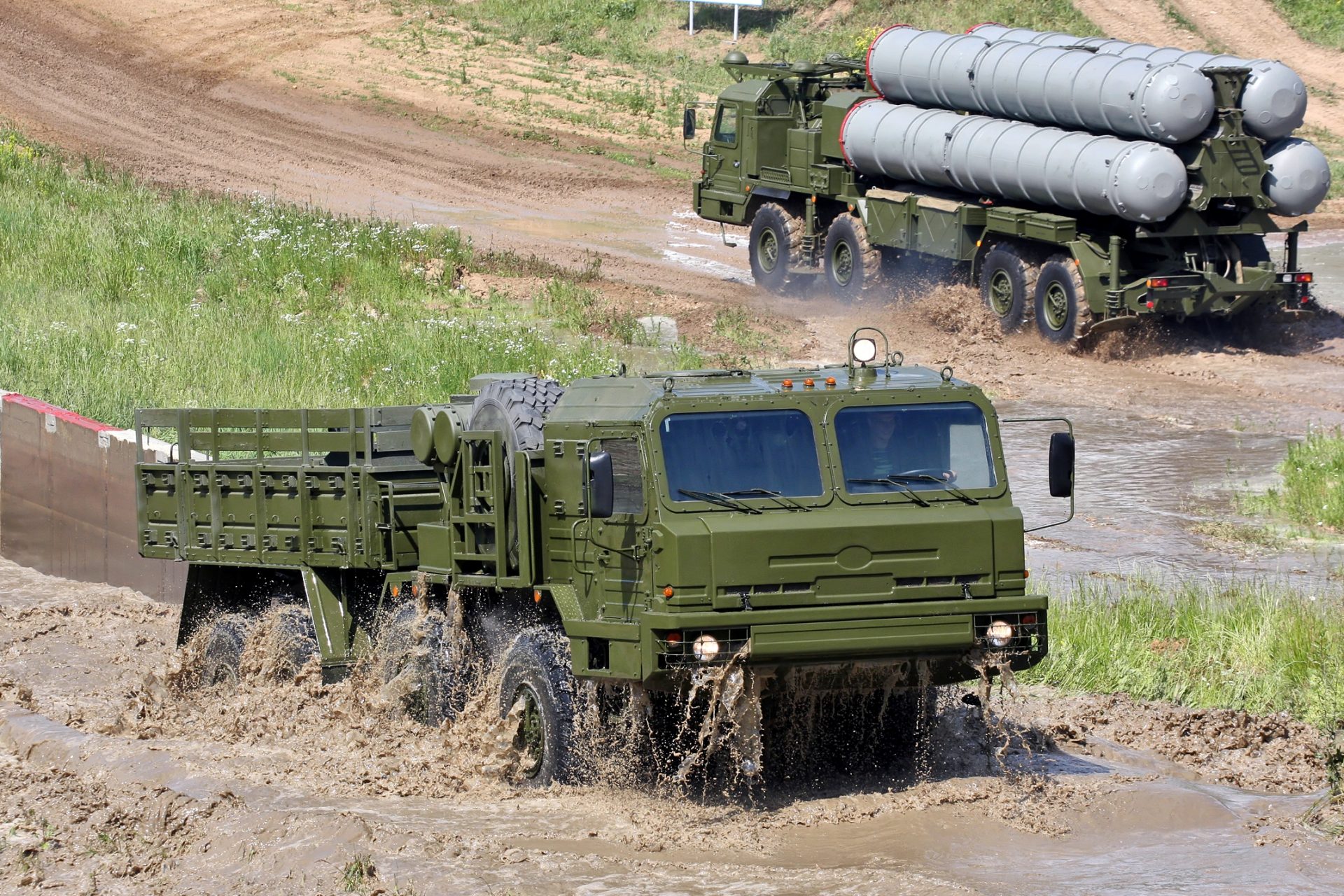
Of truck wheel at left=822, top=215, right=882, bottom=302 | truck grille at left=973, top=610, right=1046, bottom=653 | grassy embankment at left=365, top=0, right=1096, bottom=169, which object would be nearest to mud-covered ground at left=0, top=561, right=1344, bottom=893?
truck grille at left=973, top=610, right=1046, bottom=653

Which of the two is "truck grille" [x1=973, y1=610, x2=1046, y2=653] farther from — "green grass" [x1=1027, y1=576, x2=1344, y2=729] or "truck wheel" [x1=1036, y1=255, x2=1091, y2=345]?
"truck wheel" [x1=1036, y1=255, x2=1091, y2=345]

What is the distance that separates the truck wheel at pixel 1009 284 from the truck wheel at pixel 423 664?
12649mm

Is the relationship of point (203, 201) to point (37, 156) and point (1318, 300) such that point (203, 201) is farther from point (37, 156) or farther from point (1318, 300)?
point (1318, 300)

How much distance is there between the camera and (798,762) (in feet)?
30.0

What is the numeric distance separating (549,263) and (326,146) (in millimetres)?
8116

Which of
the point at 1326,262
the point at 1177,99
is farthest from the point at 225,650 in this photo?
the point at 1326,262

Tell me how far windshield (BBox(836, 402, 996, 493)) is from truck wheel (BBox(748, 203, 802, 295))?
16532 mm

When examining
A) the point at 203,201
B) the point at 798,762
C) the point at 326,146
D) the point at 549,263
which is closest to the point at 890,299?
the point at 549,263

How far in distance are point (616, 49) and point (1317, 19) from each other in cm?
1633

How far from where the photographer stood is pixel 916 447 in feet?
28.9

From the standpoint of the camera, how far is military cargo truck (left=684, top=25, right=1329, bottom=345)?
19562 millimetres

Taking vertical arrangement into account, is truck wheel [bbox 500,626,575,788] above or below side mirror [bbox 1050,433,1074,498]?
below

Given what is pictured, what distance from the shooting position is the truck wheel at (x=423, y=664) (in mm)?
10203

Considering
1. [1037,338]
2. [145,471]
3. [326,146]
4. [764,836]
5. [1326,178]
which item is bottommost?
[764,836]
